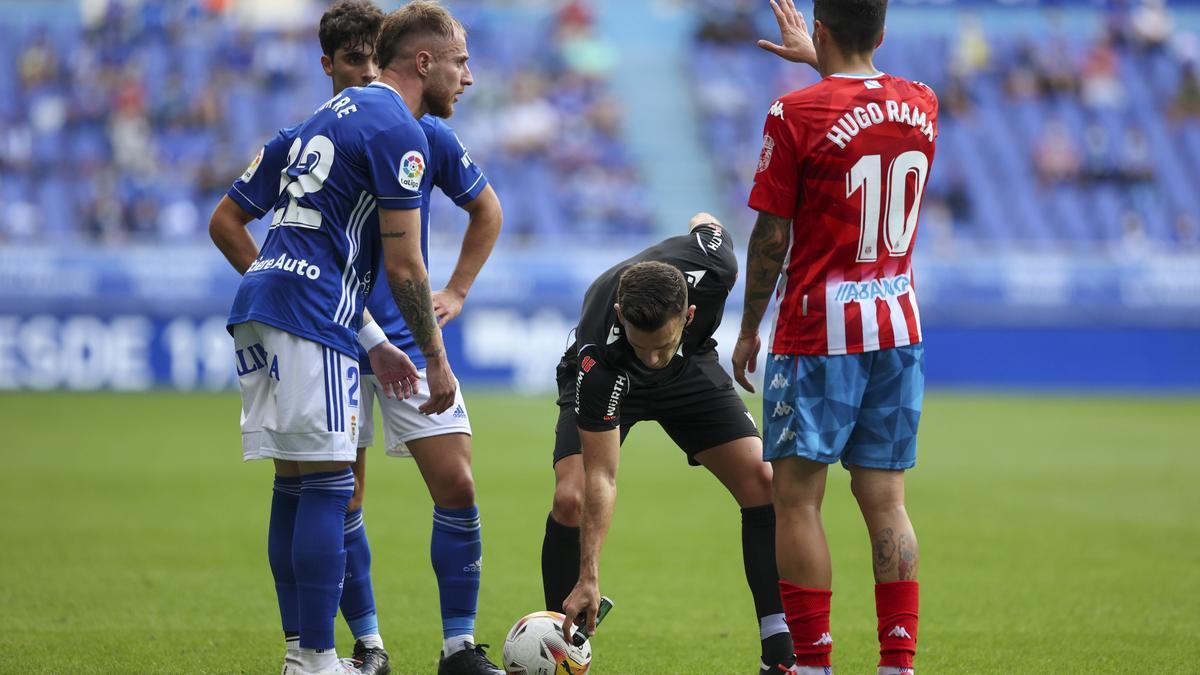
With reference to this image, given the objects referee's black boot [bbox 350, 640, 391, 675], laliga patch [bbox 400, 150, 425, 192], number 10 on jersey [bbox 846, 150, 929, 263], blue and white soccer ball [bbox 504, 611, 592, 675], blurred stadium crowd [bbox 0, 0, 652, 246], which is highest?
blurred stadium crowd [bbox 0, 0, 652, 246]

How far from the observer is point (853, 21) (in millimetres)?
4543

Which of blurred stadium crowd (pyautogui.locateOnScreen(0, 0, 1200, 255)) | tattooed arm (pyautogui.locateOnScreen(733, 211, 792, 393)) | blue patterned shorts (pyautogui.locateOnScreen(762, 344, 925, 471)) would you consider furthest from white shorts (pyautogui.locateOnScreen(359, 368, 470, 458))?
blurred stadium crowd (pyautogui.locateOnScreen(0, 0, 1200, 255))

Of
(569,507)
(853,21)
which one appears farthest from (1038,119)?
(853,21)

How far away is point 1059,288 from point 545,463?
1196 cm

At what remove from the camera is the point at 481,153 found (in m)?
25.7

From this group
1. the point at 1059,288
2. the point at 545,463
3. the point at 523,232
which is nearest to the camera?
the point at 545,463

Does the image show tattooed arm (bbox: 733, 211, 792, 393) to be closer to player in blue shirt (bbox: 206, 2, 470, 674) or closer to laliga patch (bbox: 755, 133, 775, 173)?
laliga patch (bbox: 755, 133, 775, 173)

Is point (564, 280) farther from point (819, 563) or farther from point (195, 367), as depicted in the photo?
point (819, 563)

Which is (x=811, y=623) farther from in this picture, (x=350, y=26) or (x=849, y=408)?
(x=350, y=26)

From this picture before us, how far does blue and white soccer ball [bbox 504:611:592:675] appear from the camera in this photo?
4875 millimetres

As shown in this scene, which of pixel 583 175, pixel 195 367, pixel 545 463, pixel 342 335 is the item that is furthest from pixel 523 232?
pixel 342 335

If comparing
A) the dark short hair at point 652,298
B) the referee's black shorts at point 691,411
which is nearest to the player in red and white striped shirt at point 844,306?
the dark short hair at point 652,298

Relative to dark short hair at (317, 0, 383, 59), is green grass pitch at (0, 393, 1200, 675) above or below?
below

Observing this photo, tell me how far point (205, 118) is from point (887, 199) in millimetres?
22041
